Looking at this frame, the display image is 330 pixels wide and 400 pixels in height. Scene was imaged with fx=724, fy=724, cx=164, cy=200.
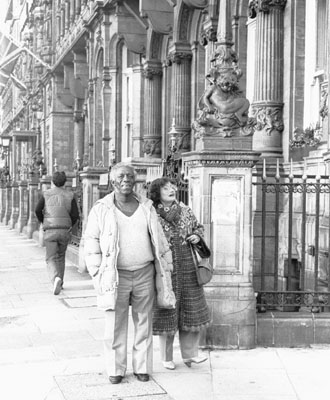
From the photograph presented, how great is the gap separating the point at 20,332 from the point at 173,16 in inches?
476

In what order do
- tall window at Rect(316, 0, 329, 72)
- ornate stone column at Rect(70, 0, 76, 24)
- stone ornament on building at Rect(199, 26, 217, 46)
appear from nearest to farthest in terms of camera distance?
tall window at Rect(316, 0, 329, 72) < stone ornament on building at Rect(199, 26, 217, 46) < ornate stone column at Rect(70, 0, 76, 24)

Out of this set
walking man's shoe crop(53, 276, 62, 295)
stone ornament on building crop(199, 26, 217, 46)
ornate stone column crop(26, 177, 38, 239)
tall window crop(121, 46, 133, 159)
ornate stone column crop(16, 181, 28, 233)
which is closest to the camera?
walking man's shoe crop(53, 276, 62, 295)

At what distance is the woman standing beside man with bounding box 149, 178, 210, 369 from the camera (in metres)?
6.59

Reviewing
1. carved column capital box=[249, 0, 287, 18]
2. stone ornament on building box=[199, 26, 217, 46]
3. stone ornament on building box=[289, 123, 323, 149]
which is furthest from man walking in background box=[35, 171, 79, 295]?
stone ornament on building box=[199, 26, 217, 46]

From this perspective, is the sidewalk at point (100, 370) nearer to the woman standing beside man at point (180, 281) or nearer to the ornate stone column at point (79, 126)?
the woman standing beside man at point (180, 281)

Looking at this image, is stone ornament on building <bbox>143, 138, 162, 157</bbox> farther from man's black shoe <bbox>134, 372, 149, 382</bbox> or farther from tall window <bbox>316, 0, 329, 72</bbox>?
man's black shoe <bbox>134, 372, 149, 382</bbox>

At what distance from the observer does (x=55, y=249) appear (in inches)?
453

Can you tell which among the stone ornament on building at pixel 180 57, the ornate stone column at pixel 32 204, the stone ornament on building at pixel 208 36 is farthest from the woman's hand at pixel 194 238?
the ornate stone column at pixel 32 204

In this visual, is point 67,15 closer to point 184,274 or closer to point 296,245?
point 296,245

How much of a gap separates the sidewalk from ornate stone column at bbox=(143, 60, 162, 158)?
37.5 feet

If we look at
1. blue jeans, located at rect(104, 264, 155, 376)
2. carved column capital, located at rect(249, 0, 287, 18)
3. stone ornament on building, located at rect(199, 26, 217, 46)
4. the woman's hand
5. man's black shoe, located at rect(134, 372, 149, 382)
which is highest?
stone ornament on building, located at rect(199, 26, 217, 46)

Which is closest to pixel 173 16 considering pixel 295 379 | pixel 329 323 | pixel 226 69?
pixel 226 69

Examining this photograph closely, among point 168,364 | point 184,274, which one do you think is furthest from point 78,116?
point 168,364

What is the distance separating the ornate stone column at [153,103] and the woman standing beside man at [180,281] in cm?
1400
